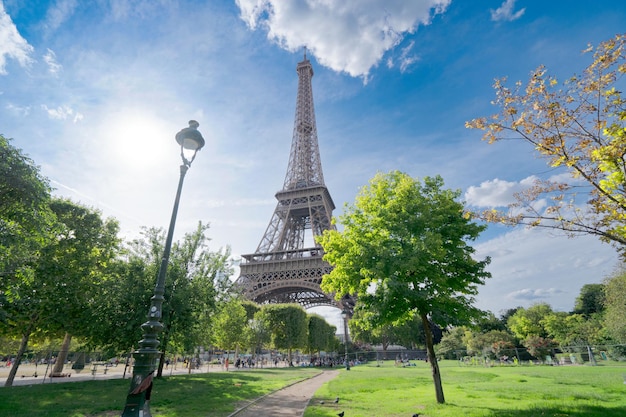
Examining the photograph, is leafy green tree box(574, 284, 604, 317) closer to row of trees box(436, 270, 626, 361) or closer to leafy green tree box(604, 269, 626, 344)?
row of trees box(436, 270, 626, 361)

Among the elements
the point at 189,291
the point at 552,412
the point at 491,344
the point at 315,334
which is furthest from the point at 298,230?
the point at 552,412

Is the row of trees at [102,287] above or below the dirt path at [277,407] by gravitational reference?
above

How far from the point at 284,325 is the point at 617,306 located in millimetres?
41908

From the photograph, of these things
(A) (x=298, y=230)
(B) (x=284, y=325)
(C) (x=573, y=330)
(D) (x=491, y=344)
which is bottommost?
(D) (x=491, y=344)

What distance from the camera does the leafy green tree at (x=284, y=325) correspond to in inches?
1794

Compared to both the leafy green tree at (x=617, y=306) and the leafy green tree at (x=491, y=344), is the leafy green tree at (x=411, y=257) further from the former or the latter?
the leafy green tree at (x=491, y=344)

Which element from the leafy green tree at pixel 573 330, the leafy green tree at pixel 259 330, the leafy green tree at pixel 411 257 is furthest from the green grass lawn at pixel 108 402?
the leafy green tree at pixel 573 330

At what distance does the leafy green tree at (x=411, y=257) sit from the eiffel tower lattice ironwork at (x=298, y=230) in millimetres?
35338

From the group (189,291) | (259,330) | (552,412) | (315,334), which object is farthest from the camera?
(315,334)

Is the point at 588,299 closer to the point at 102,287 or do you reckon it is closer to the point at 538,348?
the point at 538,348

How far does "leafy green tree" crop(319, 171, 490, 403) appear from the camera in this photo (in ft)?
37.3

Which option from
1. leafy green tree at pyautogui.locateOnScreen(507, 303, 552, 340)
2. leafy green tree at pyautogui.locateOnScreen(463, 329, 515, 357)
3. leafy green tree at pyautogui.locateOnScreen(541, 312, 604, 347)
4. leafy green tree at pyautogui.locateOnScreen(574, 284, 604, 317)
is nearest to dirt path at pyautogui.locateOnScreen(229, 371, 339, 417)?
leafy green tree at pyautogui.locateOnScreen(463, 329, 515, 357)

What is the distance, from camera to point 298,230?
67125mm

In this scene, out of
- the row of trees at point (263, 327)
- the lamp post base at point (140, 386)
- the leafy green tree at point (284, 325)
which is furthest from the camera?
the leafy green tree at point (284, 325)
